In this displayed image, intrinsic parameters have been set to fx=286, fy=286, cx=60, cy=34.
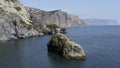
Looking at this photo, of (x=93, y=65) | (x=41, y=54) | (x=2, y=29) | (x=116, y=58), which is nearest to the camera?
(x=93, y=65)

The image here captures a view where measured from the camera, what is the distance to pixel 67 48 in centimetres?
10000

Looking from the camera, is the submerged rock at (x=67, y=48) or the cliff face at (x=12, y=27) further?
the cliff face at (x=12, y=27)

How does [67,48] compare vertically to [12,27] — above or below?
below

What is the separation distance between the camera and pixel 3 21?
17988 cm

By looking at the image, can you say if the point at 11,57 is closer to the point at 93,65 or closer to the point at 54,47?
the point at 54,47

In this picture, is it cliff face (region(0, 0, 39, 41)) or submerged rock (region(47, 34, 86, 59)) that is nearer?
submerged rock (region(47, 34, 86, 59))

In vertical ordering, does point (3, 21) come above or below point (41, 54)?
above

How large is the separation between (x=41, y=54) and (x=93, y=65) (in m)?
28.9

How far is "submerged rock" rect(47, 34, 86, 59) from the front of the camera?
9812cm

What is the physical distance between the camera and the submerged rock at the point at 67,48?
98.1 m

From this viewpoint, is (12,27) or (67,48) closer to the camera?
(67,48)

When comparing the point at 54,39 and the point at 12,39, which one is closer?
the point at 54,39

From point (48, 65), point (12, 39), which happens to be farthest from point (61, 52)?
point (12, 39)

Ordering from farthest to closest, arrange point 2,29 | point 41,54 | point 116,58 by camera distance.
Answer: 1. point 2,29
2. point 41,54
3. point 116,58
